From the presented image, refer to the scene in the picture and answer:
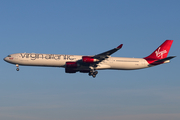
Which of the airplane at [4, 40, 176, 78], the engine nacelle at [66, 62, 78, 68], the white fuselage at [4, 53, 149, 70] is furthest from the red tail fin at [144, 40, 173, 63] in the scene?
the engine nacelle at [66, 62, 78, 68]

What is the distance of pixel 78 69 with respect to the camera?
75.9 metres

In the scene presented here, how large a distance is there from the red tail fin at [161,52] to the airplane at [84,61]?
1.32m

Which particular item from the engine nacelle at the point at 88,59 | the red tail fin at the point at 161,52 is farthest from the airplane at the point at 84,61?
the red tail fin at the point at 161,52

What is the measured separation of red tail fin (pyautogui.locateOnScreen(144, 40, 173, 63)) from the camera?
262 feet

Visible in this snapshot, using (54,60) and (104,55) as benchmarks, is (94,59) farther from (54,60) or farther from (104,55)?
(54,60)

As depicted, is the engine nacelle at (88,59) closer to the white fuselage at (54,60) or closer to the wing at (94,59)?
the wing at (94,59)

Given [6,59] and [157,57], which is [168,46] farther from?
[6,59]

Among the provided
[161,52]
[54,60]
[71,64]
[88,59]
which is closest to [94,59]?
[88,59]

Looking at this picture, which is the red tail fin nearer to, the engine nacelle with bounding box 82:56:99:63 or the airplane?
the airplane

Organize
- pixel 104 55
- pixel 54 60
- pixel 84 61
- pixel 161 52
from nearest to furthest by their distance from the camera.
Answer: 1. pixel 84 61
2. pixel 104 55
3. pixel 54 60
4. pixel 161 52

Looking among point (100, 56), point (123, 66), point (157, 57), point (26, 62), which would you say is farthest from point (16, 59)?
point (157, 57)

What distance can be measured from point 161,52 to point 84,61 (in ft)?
74.4

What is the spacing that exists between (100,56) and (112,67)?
521 centimetres

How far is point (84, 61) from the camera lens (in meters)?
71.7
